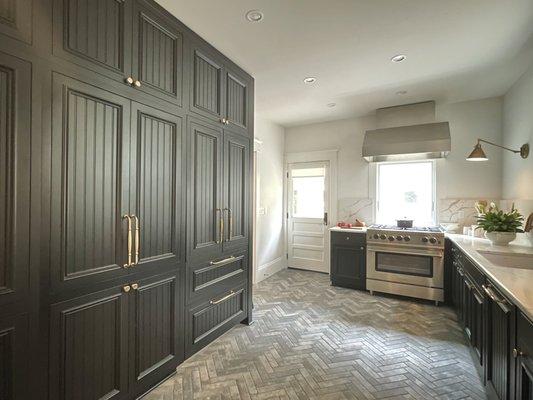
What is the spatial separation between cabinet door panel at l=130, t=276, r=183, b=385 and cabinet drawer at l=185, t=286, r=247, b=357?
0.41ft

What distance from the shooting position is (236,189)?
2.72 m

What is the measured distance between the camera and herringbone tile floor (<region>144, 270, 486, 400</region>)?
193 centimetres

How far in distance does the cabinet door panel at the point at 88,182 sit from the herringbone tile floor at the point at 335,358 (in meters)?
1.09

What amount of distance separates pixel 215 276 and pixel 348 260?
7.88ft

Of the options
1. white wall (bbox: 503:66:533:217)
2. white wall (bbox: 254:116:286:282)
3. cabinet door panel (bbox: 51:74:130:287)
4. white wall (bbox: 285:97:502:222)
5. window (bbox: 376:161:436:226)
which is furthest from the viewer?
white wall (bbox: 254:116:286:282)

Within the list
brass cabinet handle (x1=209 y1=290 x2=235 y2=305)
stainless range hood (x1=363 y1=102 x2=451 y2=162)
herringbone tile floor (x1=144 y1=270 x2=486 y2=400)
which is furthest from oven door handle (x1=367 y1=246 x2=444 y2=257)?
brass cabinet handle (x1=209 y1=290 x2=235 y2=305)

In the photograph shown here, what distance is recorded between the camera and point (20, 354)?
4.01 feet

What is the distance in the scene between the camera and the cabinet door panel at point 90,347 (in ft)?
4.45

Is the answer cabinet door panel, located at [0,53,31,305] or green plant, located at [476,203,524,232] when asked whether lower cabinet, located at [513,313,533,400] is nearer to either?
green plant, located at [476,203,524,232]

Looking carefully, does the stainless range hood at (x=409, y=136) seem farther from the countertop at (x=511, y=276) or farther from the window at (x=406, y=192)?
the countertop at (x=511, y=276)

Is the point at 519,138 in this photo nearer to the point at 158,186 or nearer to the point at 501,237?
the point at 501,237

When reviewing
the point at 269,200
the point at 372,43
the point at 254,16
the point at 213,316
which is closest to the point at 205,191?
the point at 213,316

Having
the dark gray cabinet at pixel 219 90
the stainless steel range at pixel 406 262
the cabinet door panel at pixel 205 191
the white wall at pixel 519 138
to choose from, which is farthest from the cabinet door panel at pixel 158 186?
the white wall at pixel 519 138

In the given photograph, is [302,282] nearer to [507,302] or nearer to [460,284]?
[460,284]
